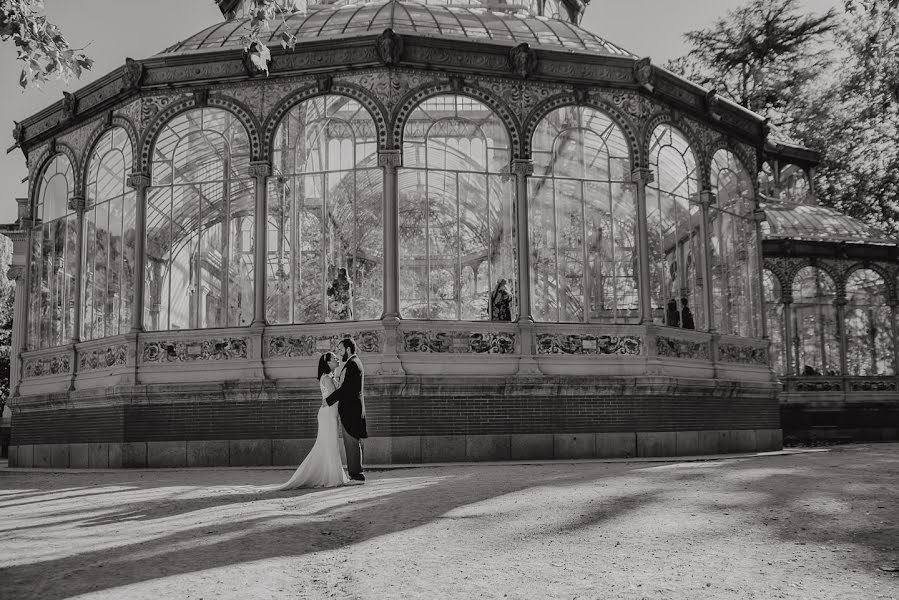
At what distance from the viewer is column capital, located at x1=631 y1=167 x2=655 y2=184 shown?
17562 millimetres

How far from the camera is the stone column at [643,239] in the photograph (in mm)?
17359

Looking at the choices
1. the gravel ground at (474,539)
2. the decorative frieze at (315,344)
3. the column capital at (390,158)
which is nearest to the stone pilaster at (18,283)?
the decorative frieze at (315,344)

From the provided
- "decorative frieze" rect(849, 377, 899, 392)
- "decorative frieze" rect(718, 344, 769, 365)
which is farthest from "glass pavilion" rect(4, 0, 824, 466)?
"decorative frieze" rect(849, 377, 899, 392)

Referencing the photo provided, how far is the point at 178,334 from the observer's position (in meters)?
16.5

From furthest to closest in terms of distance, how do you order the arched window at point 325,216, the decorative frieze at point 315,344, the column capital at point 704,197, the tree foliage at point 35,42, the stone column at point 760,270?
the stone column at point 760,270
the column capital at point 704,197
the arched window at point 325,216
the decorative frieze at point 315,344
the tree foliage at point 35,42

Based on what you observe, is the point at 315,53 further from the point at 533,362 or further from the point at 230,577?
the point at 230,577

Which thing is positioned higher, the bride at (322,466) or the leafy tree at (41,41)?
the leafy tree at (41,41)

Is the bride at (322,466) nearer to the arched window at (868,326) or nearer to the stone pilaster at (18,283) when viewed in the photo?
the stone pilaster at (18,283)

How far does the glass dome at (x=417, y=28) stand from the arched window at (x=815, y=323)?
11.1 metres

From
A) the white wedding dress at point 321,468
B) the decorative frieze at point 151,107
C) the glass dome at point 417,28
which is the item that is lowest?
the white wedding dress at point 321,468

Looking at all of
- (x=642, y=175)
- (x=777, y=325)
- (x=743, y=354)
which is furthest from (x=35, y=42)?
(x=777, y=325)

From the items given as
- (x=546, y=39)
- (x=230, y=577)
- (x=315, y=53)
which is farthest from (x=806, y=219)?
(x=230, y=577)

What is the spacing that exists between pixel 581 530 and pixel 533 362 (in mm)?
9220

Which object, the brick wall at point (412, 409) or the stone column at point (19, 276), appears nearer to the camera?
the brick wall at point (412, 409)
